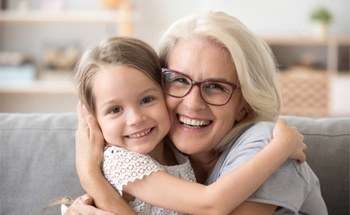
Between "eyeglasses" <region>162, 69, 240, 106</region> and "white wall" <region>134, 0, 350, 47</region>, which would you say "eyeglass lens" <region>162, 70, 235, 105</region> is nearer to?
"eyeglasses" <region>162, 69, 240, 106</region>

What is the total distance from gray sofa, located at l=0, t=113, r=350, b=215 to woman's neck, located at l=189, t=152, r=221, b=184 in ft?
1.22

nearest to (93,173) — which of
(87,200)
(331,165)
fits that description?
(87,200)

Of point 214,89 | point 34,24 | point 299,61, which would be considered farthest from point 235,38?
point 34,24

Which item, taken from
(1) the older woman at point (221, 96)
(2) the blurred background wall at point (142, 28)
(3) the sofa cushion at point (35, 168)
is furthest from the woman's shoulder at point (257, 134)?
(2) the blurred background wall at point (142, 28)

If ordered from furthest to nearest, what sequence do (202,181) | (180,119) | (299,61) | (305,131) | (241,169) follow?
1. (299,61)
2. (305,131)
3. (202,181)
4. (180,119)
5. (241,169)

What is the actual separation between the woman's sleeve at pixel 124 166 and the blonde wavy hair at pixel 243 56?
290 mm

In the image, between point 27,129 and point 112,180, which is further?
point 27,129

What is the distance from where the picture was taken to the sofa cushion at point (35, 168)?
1915mm

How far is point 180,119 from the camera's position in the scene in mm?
1683

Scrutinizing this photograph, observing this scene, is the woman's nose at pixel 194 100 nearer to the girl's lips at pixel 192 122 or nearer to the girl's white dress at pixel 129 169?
the girl's lips at pixel 192 122

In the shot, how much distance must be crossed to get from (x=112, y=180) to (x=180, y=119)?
0.91 ft

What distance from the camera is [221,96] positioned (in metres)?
1.66

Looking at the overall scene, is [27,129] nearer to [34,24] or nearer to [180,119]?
[180,119]

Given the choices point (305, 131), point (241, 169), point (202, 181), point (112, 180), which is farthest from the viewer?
point (305, 131)
